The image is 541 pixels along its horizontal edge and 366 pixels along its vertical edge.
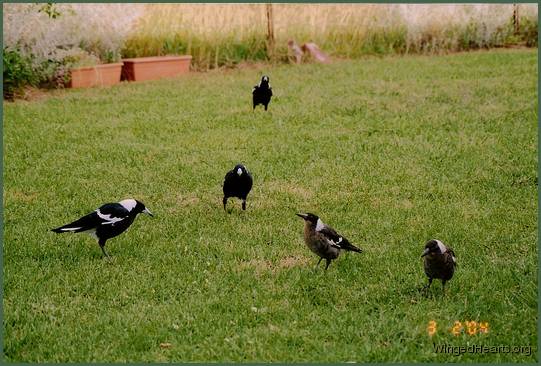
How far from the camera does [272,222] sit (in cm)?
782

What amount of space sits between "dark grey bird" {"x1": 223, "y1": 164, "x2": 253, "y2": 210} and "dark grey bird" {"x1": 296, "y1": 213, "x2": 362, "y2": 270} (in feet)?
5.52

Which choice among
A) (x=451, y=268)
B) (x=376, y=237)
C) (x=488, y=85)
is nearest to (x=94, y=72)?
(x=488, y=85)

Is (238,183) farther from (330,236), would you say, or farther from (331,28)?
(331,28)

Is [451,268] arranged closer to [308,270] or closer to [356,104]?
[308,270]

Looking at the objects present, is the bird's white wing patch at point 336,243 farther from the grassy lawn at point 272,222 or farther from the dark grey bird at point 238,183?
the dark grey bird at point 238,183

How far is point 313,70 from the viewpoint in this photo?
56.4ft

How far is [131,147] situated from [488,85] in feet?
25.6

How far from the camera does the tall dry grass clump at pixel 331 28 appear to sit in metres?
18.3

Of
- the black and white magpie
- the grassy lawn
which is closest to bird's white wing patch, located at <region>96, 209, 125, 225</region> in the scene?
the grassy lawn

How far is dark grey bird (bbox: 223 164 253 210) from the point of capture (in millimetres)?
7944

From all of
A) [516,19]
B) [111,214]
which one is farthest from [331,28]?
[111,214]

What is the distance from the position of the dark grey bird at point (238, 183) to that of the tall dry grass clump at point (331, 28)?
10376 mm

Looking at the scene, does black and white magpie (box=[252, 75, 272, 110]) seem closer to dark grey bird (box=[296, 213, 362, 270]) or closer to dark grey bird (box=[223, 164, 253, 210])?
dark grey bird (box=[223, 164, 253, 210])

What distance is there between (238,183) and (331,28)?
12.7 meters
